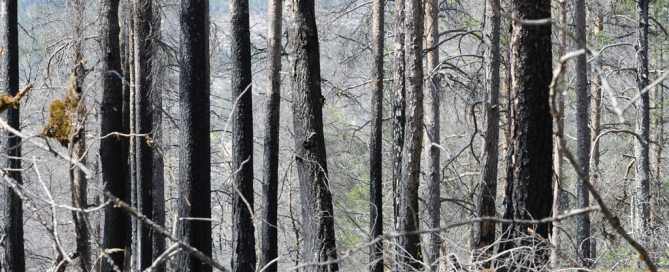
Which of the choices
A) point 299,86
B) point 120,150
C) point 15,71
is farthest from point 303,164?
point 15,71

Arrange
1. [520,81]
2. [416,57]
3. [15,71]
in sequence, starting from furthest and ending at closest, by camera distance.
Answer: [15,71], [416,57], [520,81]

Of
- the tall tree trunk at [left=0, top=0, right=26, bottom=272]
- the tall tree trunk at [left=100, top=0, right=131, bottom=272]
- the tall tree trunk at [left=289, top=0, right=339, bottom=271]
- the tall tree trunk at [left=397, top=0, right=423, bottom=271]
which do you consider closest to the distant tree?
the tall tree trunk at [left=100, top=0, right=131, bottom=272]

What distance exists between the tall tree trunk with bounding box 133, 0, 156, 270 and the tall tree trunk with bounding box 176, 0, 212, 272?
540cm

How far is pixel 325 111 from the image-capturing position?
31781mm

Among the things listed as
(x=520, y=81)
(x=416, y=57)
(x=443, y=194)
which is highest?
(x=416, y=57)

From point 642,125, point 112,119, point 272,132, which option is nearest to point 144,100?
point 112,119

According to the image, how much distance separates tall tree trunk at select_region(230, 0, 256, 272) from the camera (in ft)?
46.9

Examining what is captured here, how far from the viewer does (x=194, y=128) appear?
12.1 meters

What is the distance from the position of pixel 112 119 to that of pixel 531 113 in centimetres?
1075

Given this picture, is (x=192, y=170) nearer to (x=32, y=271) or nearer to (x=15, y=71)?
(x=15, y=71)

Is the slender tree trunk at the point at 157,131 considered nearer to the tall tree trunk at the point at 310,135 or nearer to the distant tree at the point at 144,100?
the distant tree at the point at 144,100

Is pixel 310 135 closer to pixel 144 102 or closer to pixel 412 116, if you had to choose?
pixel 412 116

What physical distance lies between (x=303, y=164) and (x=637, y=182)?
37.6 ft

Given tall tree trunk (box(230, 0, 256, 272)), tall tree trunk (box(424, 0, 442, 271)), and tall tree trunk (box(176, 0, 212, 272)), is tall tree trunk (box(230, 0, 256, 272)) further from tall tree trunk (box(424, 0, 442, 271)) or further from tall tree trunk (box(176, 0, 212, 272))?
tall tree trunk (box(424, 0, 442, 271))
